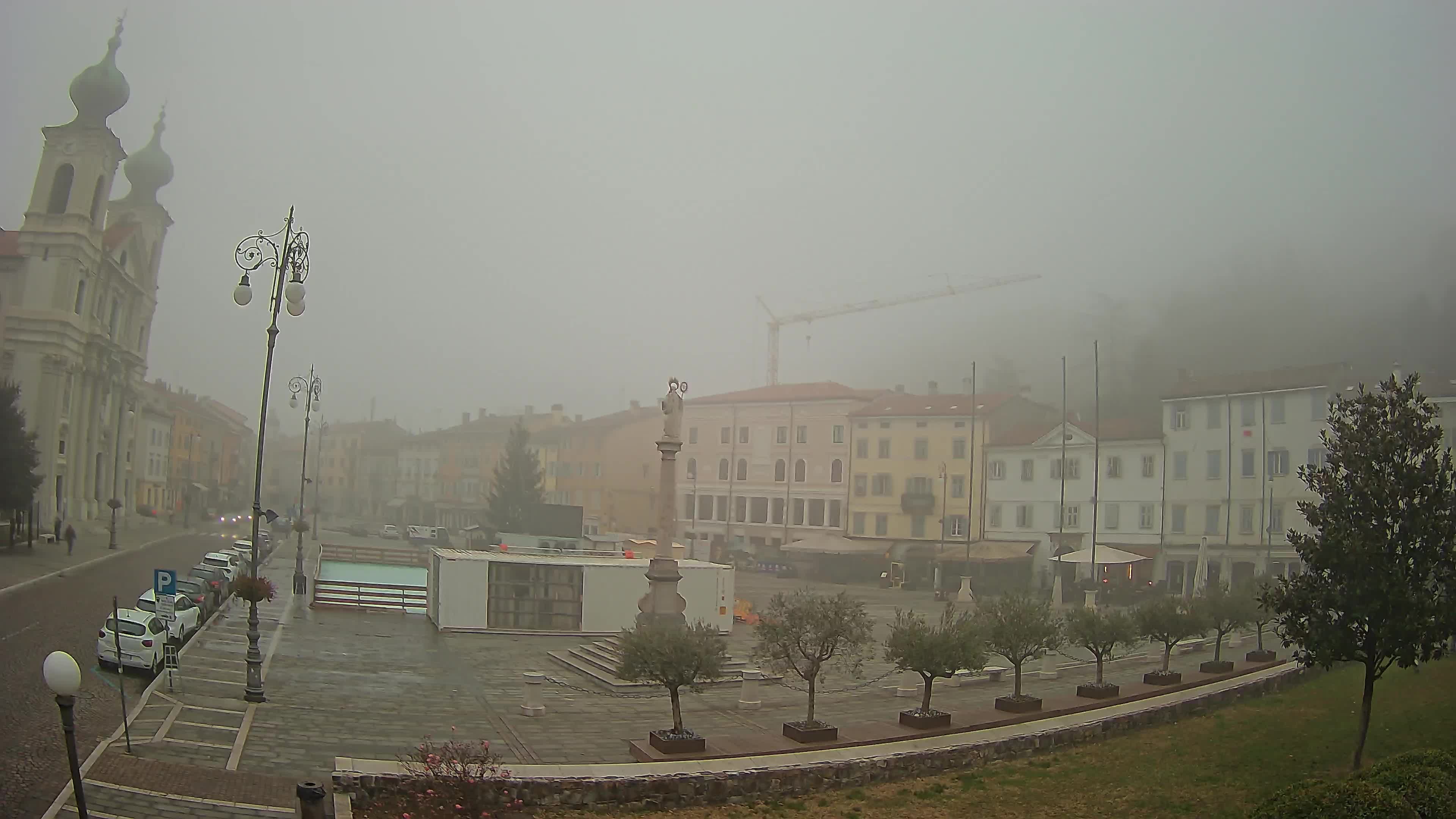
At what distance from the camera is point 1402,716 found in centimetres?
1627

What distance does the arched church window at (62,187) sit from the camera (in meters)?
51.5

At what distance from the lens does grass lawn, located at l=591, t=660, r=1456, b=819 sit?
43.2ft

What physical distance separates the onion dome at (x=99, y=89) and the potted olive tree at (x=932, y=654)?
5352cm

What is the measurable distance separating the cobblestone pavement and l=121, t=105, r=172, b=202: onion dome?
1603 inches

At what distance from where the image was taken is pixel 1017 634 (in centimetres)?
1941

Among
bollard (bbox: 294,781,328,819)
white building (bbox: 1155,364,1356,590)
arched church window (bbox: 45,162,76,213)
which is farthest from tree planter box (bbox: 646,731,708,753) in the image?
arched church window (bbox: 45,162,76,213)

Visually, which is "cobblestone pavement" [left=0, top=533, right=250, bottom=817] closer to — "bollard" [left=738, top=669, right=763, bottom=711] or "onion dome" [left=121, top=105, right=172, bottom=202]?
"bollard" [left=738, top=669, right=763, bottom=711]

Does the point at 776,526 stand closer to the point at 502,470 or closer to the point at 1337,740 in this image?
the point at 502,470

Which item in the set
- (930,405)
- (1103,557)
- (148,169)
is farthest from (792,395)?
(148,169)

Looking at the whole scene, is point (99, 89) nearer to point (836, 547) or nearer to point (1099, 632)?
point (836, 547)

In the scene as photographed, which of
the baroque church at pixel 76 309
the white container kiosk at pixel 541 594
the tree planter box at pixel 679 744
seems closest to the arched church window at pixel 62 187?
the baroque church at pixel 76 309

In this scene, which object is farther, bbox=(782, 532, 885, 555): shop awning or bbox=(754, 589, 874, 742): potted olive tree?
bbox=(782, 532, 885, 555): shop awning

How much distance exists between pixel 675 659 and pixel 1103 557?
107ft

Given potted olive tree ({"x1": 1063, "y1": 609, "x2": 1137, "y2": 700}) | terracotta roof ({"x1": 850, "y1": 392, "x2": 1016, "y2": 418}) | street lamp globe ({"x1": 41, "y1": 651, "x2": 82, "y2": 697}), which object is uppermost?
terracotta roof ({"x1": 850, "y1": 392, "x2": 1016, "y2": 418})
